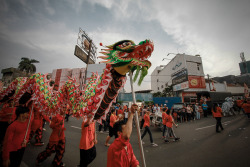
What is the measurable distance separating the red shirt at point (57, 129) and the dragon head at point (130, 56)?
236 centimetres

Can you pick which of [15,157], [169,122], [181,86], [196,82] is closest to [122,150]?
[15,157]

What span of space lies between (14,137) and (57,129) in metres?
0.85

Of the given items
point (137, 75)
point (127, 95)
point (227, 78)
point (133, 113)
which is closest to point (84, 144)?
point (133, 113)

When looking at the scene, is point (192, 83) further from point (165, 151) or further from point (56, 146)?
point (56, 146)

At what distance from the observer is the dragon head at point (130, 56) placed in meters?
1.64

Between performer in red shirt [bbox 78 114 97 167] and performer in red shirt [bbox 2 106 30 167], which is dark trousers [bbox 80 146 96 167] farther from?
performer in red shirt [bbox 2 106 30 167]

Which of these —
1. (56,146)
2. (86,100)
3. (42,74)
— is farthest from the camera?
(42,74)

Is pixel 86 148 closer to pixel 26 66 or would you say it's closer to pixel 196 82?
pixel 196 82

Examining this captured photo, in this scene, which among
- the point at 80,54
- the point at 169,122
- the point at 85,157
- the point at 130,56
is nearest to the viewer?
the point at 130,56

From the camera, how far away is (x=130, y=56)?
5.67 feet

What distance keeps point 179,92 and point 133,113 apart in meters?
20.9

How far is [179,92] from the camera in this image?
19.9 m

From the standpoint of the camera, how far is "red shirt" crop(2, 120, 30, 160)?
203cm

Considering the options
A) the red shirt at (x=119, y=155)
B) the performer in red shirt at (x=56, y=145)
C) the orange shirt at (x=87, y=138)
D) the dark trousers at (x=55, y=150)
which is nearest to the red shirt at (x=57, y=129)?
the performer in red shirt at (x=56, y=145)
